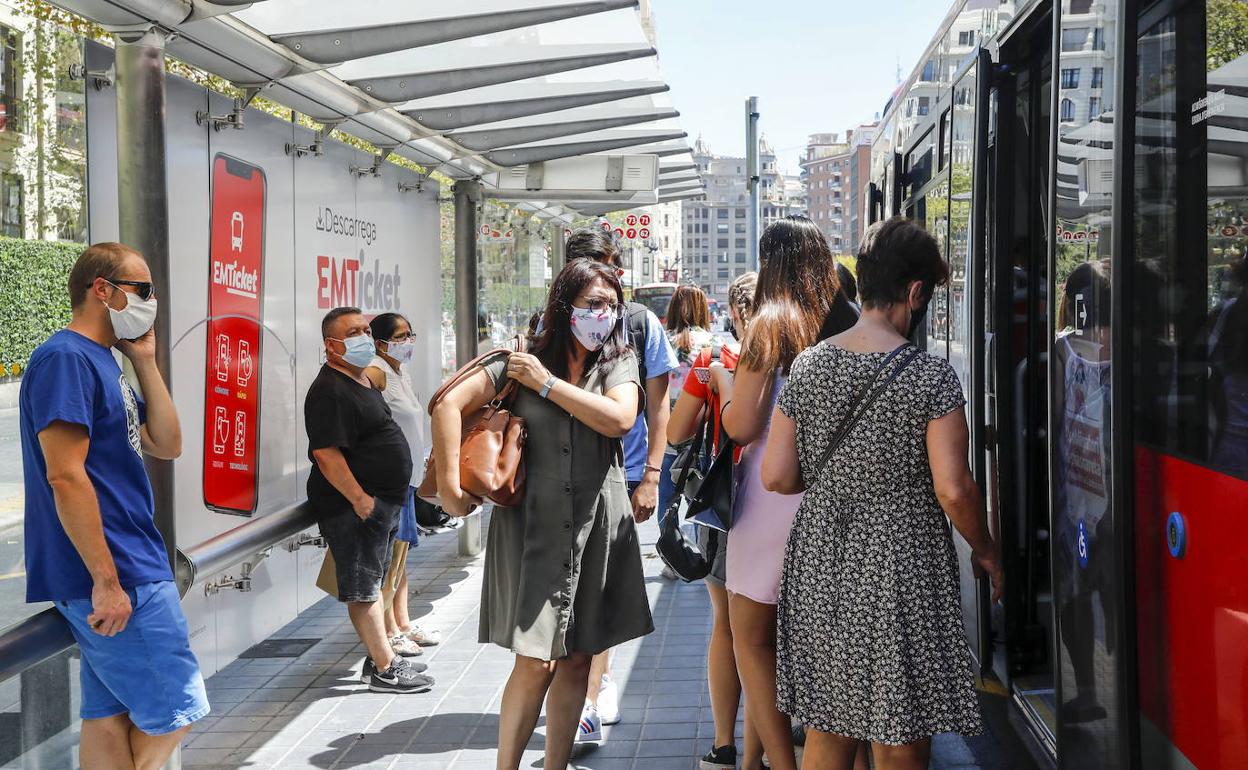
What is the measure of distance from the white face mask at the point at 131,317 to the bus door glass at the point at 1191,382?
9.07 feet

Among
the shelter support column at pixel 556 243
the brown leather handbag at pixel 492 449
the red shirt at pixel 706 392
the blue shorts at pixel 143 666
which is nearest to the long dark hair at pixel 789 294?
the red shirt at pixel 706 392

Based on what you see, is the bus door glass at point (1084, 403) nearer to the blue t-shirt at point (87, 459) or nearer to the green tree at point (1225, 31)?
the green tree at point (1225, 31)

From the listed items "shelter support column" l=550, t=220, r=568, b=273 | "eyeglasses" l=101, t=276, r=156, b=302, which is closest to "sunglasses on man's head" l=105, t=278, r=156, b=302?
"eyeglasses" l=101, t=276, r=156, b=302

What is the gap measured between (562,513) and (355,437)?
2.08m

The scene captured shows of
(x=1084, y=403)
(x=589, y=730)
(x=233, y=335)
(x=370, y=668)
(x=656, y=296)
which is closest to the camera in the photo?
(x=1084, y=403)

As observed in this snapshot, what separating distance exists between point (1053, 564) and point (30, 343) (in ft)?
10.4

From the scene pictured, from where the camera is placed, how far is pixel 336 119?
6.55m

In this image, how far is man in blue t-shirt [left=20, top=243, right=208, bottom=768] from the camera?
345 cm

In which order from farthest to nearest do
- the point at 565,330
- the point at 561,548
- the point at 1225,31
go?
the point at 565,330
the point at 561,548
the point at 1225,31

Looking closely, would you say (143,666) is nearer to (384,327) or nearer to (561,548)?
(561,548)

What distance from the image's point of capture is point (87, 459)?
3.53 metres

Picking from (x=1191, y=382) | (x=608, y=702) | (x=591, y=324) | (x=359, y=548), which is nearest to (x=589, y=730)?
(x=608, y=702)

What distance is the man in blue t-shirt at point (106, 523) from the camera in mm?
3449

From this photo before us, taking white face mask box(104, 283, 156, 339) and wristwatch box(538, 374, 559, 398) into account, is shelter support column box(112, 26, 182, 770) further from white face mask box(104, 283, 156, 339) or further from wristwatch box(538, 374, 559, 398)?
wristwatch box(538, 374, 559, 398)
